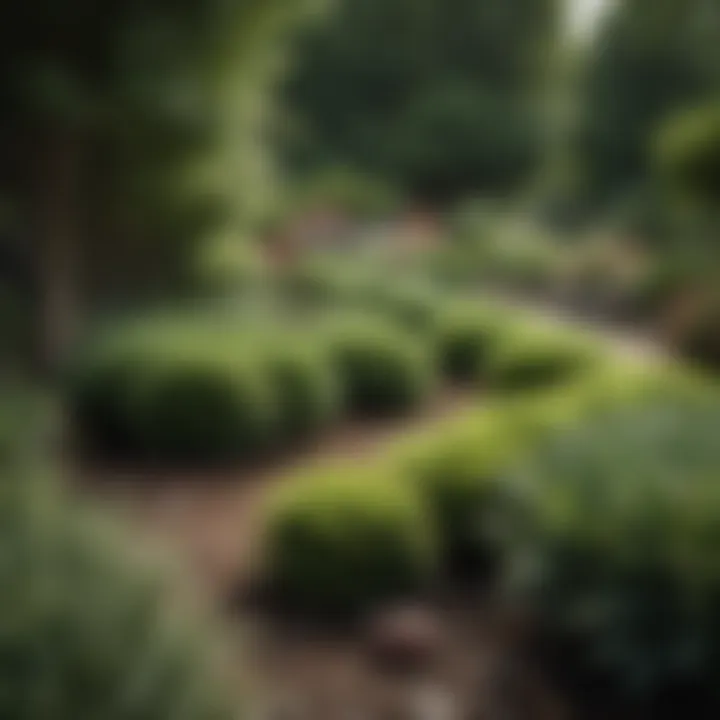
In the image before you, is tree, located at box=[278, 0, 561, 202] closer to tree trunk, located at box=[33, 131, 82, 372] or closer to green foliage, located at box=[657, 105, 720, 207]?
green foliage, located at box=[657, 105, 720, 207]

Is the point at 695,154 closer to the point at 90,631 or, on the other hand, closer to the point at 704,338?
the point at 704,338

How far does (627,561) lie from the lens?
162 centimetres

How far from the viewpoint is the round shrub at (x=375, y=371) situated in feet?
10.5

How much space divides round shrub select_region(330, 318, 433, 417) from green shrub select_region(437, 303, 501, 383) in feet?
0.96

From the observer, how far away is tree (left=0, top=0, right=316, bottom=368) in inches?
106

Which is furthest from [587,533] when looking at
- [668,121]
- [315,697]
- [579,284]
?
[579,284]

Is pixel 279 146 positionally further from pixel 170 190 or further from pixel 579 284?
pixel 579 284

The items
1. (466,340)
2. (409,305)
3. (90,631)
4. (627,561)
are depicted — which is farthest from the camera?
(409,305)

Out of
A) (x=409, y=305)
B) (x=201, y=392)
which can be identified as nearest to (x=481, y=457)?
(x=201, y=392)

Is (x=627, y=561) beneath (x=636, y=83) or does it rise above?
beneath

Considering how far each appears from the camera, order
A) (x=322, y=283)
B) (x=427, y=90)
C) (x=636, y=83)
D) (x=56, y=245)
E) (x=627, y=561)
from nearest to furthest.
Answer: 1. (x=627, y=561)
2. (x=636, y=83)
3. (x=56, y=245)
4. (x=427, y=90)
5. (x=322, y=283)

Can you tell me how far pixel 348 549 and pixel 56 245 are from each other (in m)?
1.53

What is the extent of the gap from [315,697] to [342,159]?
202 cm

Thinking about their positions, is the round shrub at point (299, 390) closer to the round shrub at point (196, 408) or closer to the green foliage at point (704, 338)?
the round shrub at point (196, 408)
